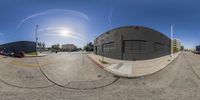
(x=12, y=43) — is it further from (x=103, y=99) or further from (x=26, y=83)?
(x=103, y=99)

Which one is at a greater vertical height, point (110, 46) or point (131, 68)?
point (110, 46)

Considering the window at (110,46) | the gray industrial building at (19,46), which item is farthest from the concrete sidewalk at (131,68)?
the window at (110,46)

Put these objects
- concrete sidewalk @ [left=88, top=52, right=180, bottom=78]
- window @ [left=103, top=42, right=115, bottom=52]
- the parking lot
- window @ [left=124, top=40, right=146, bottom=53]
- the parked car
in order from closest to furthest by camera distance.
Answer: the parking lot → the parked car → concrete sidewalk @ [left=88, top=52, right=180, bottom=78] → window @ [left=124, top=40, right=146, bottom=53] → window @ [left=103, top=42, right=115, bottom=52]

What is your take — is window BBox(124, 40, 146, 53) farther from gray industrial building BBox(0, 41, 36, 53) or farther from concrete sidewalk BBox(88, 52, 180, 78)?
gray industrial building BBox(0, 41, 36, 53)

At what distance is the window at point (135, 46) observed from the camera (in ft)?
54.3

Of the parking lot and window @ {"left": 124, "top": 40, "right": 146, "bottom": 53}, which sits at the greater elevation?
window @ {"left": 124, "top": 40, "right": 146, "bottom": 53}

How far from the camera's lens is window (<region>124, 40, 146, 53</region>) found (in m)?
16.6

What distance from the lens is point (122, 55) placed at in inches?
686

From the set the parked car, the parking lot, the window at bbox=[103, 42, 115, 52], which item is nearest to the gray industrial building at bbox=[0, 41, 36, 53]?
the parked car

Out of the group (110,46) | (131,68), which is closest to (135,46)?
(110,46)

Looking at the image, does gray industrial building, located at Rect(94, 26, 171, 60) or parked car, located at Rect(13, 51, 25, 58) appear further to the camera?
gray industrial building, located at Rect(94, 26, 171, 60)

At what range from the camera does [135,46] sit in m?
17.0

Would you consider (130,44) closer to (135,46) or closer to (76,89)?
(135,46)

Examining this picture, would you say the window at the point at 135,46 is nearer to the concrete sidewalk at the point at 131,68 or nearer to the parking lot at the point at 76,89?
the concrete sidewalk at the point at 131,68
